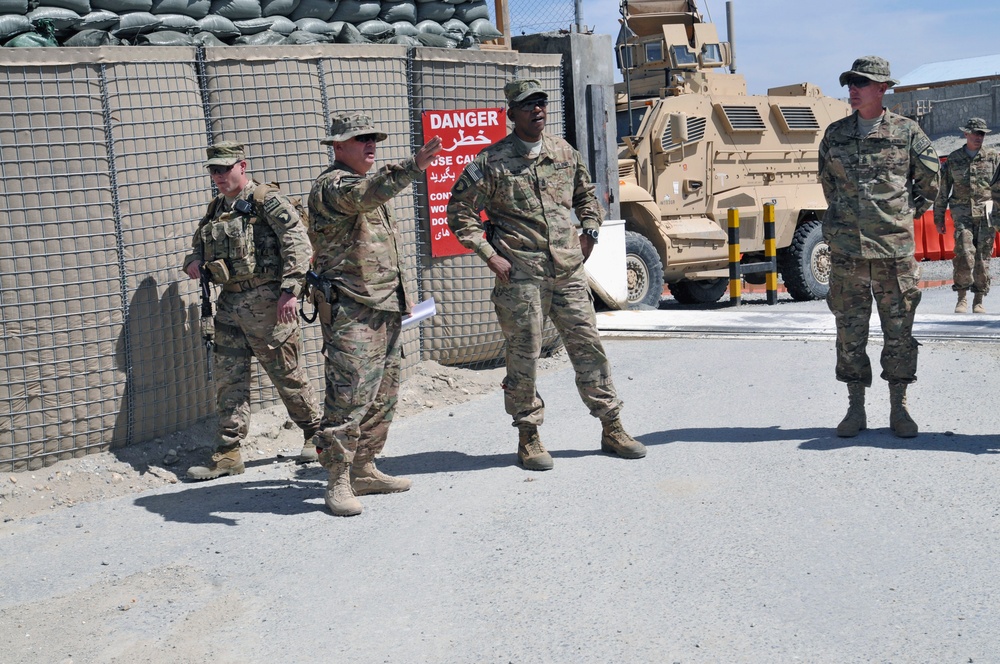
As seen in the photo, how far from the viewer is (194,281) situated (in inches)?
254

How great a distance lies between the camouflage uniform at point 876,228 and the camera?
5727mm

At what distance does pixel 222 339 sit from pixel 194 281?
0.83m

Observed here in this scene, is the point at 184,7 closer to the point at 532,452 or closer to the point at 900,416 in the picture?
the point at 532,452

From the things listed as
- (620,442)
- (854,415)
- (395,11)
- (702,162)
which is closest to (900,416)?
(854,415)

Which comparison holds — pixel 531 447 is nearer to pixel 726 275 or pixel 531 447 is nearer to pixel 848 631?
pixel 848 631

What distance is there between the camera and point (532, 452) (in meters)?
5.65

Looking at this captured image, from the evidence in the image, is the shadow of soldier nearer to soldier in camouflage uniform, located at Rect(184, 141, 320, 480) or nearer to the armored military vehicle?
soldier in camouflage uniform, located at Rect(184, 141, 320, 480)

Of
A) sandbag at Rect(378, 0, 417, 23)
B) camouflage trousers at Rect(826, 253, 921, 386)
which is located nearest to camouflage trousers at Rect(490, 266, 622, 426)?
camouflage trousers at Rect(826, 253, 921, 386)

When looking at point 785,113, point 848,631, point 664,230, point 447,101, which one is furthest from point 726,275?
point 848,631

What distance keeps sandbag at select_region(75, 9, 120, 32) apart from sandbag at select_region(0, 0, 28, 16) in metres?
0.31

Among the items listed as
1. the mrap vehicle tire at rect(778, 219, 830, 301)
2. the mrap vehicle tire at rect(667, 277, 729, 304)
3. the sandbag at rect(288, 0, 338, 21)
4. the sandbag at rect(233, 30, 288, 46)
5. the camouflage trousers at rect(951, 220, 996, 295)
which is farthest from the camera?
the mrap vehicle tire at rect(667, 277, 729, 304)

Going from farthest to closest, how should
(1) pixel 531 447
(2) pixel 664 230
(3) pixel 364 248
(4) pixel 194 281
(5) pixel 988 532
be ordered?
(2) pixel 664 230 → (4) pixel 194 281 → (1) pixel 531 447 → (3) pixel 364 248 → (5) pixel 988 532

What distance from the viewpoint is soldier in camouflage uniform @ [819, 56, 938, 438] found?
5703 millimetres

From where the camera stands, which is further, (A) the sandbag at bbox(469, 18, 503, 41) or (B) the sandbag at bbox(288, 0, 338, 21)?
(A) the sandbag at bbox(469, 18, 503, 41)
